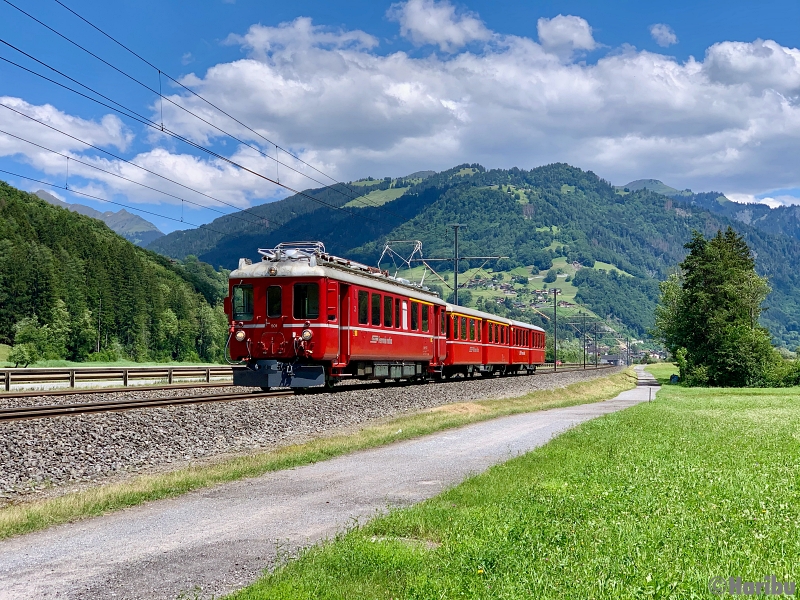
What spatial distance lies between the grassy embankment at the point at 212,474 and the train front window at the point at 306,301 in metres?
5.07

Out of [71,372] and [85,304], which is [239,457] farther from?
[85,304]

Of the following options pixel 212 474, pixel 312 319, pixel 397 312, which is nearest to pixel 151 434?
pixel 212 474

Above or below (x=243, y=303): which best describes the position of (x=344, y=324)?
below

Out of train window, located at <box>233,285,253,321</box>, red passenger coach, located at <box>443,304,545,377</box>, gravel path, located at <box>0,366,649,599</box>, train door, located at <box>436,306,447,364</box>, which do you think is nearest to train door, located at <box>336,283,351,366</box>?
train window, located at <box>233,285,253,321</box>

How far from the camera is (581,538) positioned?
7375 mm

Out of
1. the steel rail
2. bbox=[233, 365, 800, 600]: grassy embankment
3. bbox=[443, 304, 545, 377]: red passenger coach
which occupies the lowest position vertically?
bbox=[233, 365, 800, 600]: grassy embankment

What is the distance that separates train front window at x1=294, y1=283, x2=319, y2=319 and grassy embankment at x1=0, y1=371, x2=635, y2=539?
16.6 ft

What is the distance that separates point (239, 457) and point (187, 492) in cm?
377

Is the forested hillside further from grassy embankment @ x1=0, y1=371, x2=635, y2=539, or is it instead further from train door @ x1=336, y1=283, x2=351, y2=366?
grassy embankment @ x1=0, y1=371, x2=635, y2=539

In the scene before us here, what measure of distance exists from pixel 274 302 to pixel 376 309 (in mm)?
4617

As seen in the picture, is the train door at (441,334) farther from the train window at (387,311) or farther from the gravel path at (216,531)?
the gravel path at (216,531)

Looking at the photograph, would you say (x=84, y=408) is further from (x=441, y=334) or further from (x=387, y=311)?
(x=441, y=334)

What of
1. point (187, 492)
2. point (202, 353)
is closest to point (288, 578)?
point (187, 492)

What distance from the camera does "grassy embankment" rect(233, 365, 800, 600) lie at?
6086 millimetres
